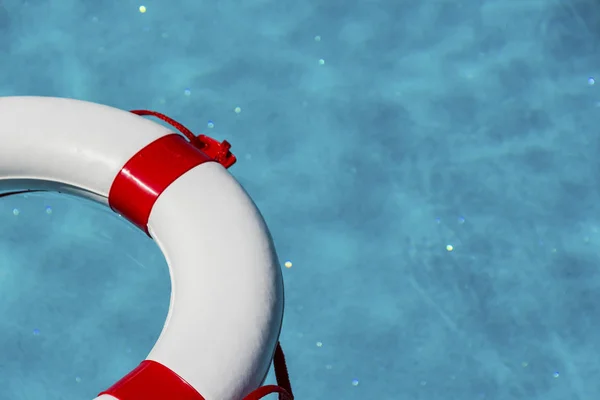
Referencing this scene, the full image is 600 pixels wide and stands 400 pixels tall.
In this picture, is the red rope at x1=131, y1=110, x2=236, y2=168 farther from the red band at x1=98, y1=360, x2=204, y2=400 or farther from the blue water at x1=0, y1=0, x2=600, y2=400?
the red band at x1=98, y1=360, x2=204, y2=400

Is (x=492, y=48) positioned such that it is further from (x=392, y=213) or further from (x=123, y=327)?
(x=123, y=327)

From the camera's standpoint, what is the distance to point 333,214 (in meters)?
2.40

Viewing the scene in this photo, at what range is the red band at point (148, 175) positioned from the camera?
5.86 ft

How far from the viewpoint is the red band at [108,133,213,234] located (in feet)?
5.86

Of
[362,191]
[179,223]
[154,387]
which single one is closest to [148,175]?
[179,223]

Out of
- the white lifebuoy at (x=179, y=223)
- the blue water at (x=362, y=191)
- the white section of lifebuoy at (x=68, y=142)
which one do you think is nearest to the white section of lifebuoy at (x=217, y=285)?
the white lifebuoy at (x=179, y=223)

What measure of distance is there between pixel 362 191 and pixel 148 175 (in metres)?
0.78

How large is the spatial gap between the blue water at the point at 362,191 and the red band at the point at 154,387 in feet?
2.14

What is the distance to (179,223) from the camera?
1.74 m

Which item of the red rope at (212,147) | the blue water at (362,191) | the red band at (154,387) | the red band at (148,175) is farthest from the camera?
the blue water at (362,191)

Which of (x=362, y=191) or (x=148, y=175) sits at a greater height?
(x=148, y=175)

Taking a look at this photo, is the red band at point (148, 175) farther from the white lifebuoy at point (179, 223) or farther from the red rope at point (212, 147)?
the red rope at point (212, 147)

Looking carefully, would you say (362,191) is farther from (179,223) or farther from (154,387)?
(154,387)

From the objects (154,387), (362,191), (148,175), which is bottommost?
(362,191)
